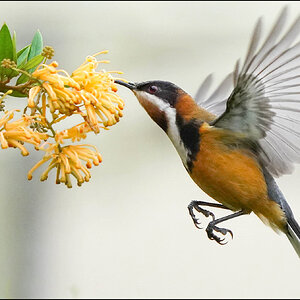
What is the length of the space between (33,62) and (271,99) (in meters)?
0.70

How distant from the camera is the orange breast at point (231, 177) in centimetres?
227

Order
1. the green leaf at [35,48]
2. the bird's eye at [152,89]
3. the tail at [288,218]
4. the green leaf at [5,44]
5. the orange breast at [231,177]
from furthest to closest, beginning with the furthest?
the tail at [288,218] < the orange breast at [231,177] < the bird's eye at [152,89] < the green leaf at [35,48] < the green leaf at [5,44]

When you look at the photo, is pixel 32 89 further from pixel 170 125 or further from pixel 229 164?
pixel 229 164

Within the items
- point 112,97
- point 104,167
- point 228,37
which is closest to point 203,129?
point 112,97

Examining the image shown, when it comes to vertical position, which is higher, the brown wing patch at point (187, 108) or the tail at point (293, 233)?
the brown wing patch at point (187, 108)

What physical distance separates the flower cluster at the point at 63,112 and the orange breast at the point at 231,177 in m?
0.52

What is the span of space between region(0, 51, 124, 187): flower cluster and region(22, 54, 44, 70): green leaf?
16 millimetres

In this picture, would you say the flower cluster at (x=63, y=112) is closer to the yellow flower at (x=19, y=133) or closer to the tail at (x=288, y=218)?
the yellow flower at (x=19, y=133)

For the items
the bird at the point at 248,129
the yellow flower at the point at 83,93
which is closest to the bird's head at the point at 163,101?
the bird at the point at 248,129

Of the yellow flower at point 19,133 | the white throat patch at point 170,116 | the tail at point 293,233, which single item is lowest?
the tail at point 293,233

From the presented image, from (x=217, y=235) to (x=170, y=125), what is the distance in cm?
39

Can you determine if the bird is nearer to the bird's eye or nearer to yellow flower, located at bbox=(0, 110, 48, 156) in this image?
the bird's eye

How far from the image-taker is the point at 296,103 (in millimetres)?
2074

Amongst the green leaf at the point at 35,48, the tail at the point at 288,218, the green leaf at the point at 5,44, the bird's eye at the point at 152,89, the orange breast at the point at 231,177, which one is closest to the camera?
the green leaf at the point at 5,44
